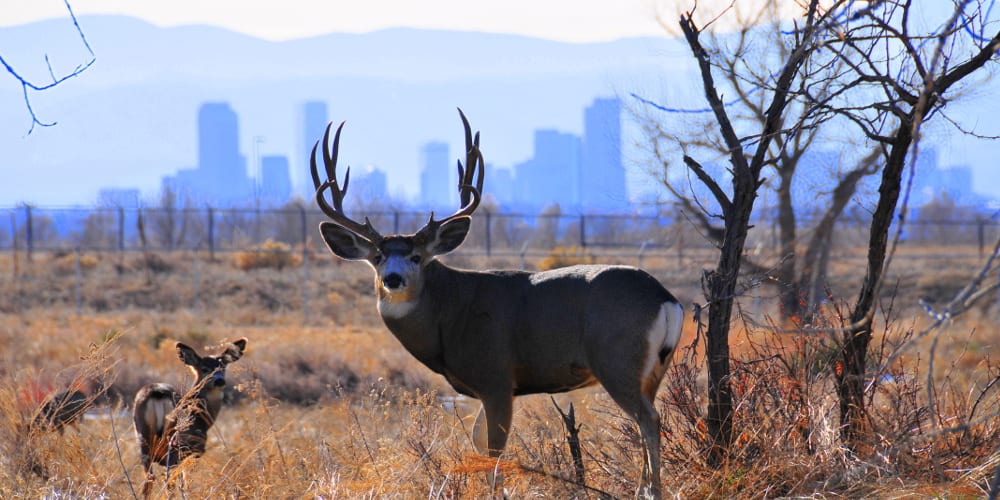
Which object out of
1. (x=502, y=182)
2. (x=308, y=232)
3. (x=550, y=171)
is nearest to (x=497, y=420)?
(x=308, y=232)

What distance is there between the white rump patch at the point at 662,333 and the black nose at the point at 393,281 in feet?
5.46

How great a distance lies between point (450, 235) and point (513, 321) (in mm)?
1011

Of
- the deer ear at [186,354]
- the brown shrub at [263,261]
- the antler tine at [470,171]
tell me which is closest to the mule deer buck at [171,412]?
the deer ear at [186,354]

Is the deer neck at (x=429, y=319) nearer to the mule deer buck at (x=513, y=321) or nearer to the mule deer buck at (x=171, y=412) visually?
the mule deer buck at (x=513, y=321)

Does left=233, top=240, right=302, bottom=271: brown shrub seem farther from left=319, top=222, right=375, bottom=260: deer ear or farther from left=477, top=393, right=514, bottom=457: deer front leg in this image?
left=477, top=393, right=514, bottom=457: deer front leg

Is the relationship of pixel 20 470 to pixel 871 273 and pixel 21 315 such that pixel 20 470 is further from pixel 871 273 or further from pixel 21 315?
pixel 21 315

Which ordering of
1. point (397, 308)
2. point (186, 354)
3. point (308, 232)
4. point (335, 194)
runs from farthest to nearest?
point (308, 232)
point (186, 354)
point (335, 194)
point (397, 308)

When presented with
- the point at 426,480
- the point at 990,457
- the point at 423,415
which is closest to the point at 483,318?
the point at 423,415

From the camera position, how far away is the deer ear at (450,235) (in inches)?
304

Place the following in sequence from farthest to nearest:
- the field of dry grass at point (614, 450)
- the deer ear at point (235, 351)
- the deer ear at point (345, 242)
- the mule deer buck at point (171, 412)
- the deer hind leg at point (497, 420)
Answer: the deer ear at point (235, 351) → the mule deer buck at point (171, 412) → the deer ear at point (345, 242) → the deer hind leg at point (497, 420) → the field of dry grass at point (614, 450)

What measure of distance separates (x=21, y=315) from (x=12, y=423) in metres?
17.9

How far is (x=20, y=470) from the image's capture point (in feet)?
22.7

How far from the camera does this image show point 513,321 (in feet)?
23.4

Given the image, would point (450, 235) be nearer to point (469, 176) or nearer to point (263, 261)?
point (469, 176)
